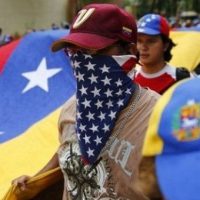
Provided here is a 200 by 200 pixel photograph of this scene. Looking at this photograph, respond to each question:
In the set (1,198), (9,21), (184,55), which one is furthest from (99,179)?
(9,21)

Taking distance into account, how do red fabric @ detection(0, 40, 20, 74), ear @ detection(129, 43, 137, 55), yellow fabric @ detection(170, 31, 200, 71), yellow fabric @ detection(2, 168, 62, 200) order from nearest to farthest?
ear @ detection(129, 43, 137, 55), yellow fabric @ detection(2, 168, 62, 200), red fabric @ detection(0, 40, 20, 74), yellow fabric @ detection(170, 31, 200, 71)

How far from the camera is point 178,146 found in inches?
42.8

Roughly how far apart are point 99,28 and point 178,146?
3.34ft

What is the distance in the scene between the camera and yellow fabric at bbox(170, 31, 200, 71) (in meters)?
4.84

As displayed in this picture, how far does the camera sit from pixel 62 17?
20.7 meters

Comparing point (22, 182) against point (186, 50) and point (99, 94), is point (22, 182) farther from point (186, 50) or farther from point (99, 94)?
point (186, 50)

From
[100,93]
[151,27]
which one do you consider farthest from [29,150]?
[100,93]

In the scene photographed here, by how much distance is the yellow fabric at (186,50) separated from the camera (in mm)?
4840

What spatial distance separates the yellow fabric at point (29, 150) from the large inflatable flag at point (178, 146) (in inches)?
82.7

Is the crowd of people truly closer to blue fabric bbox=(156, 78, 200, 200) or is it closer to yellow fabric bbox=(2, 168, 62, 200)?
yellow fabric bbox=(2, 168, 62, 200)

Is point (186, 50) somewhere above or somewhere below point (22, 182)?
below

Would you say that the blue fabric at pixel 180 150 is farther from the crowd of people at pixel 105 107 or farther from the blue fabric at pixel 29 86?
the blue fabric at pixel 29 86

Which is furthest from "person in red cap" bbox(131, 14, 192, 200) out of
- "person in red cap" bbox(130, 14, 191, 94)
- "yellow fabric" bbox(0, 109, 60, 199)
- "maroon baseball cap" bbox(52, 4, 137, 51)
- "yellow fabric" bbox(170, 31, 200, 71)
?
"yellow fabric" bbox(170, 31, 200, 71)

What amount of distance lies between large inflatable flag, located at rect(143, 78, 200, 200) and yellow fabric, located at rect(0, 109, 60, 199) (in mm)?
2100
